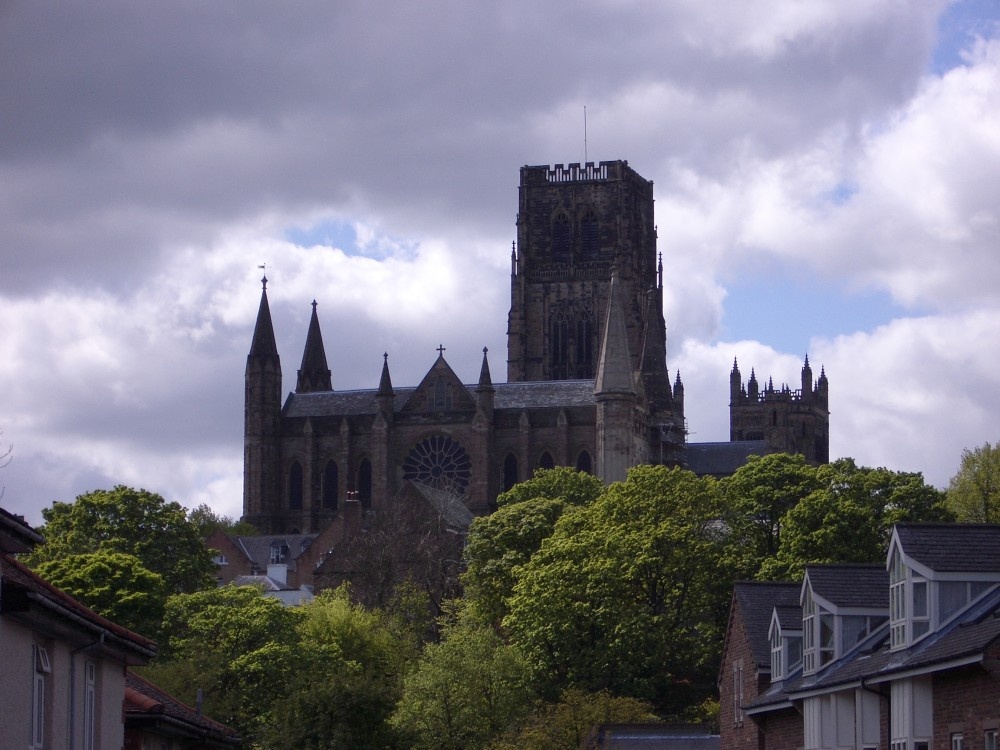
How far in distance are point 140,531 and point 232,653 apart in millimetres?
19573

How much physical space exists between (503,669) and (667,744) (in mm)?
14014

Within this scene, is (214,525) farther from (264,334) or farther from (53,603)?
(53,603)

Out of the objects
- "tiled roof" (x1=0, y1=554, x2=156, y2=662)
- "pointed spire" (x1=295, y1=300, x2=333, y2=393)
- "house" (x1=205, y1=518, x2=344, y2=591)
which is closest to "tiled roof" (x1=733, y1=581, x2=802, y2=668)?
"tiled roof" (x1=0, y1=554, x2=156, y2=662)

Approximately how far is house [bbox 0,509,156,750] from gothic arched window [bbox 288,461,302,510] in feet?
333

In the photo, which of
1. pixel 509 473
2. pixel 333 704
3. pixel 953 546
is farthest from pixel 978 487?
pixel 953 546

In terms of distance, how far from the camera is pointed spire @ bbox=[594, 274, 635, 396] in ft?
382

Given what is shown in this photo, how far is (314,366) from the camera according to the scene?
139125 millimetres

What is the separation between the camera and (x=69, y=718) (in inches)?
861

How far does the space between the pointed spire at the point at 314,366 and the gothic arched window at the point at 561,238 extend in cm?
1928

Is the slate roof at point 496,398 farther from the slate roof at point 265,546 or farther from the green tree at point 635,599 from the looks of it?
the green tree at point 635,599

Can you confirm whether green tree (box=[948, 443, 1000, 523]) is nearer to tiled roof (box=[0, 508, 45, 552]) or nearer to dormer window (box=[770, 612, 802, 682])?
dormer window (box=[770, 612, 802, 682])

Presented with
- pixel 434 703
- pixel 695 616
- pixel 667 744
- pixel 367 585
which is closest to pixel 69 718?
pixel 667 744

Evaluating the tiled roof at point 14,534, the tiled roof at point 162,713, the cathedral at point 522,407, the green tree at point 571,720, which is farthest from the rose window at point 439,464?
the tiled roof at point 14,534

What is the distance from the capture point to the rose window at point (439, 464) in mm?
123000
